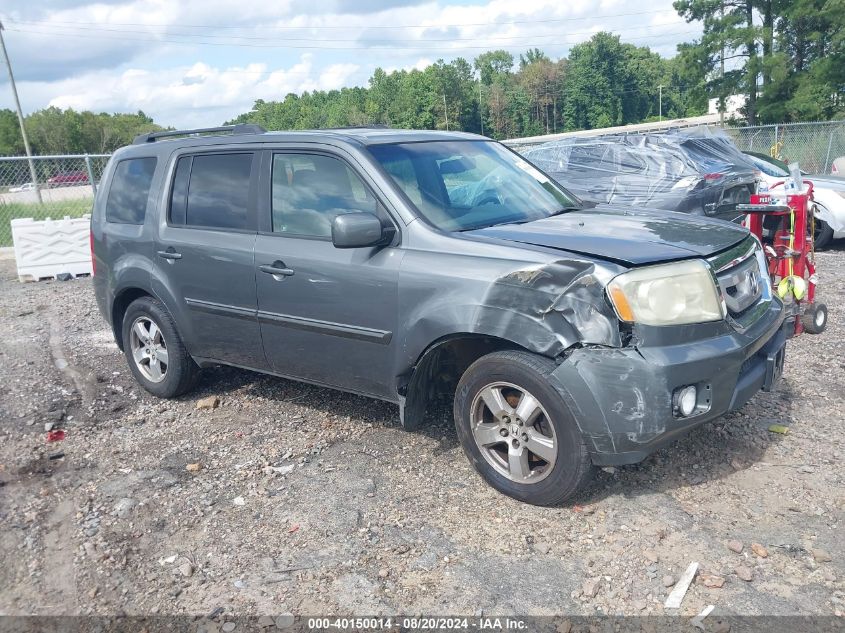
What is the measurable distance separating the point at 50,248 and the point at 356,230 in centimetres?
1010

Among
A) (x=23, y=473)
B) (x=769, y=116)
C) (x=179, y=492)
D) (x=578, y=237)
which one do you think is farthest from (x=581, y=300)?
(x=769, y=116)

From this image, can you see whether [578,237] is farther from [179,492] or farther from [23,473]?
[23,473]

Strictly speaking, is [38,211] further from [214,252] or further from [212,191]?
[214,252]

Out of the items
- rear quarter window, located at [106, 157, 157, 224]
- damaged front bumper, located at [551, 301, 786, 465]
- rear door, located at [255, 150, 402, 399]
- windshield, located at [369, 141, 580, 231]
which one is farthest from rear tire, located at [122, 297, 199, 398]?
damaged front bumper, located at [551, 301, 786, 465]

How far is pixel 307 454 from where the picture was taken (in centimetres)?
453

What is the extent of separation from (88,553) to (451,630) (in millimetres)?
1835

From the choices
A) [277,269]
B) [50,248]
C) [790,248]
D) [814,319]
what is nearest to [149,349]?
[277,269]

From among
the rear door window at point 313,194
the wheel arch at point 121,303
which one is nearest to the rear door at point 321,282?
the rear door window at point 313,194

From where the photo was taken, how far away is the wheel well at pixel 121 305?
5.59 metres

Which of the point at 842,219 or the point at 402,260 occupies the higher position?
the point at 402,260

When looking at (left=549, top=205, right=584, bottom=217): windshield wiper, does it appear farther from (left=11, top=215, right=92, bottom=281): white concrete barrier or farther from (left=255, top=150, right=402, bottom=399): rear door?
(left=11, top=215, right=92, bottom=281): white concrete barrier

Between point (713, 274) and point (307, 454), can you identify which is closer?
point (713, 274)

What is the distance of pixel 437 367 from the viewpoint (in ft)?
13.5

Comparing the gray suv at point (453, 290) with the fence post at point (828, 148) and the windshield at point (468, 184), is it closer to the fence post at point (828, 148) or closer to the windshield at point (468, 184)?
the windshield at point (468, 184)
